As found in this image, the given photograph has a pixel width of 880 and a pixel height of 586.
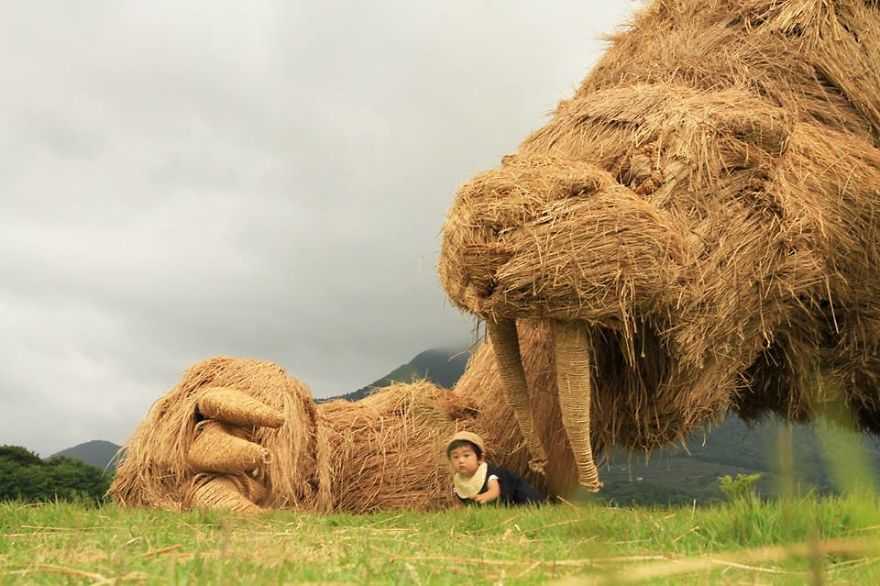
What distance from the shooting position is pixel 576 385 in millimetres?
3914

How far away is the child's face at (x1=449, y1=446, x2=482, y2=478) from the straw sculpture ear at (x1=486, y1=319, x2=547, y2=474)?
0.28 metres

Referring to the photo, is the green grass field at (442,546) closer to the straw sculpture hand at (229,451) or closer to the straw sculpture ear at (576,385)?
the straw sculpture hand at (229,451)

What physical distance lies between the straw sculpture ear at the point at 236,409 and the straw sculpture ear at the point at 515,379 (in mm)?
1089

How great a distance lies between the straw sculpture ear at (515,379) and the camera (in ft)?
13.7

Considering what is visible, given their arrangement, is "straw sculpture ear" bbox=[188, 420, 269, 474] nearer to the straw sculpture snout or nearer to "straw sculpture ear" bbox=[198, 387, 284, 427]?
"straw sculpture ear" bbox=[198, 387, 284, 427]

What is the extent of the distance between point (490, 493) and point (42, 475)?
382cm

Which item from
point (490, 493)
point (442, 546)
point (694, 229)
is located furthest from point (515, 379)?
point (442, 546)

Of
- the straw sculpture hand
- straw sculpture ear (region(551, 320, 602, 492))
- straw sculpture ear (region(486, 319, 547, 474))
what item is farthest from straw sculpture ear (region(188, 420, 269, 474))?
straw sculpture ear (region(551, 320, 602, 492))

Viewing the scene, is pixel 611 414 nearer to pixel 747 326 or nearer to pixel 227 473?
pixel 747 326

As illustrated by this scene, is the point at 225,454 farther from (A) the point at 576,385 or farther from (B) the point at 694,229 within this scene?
(B) the point at 694,229

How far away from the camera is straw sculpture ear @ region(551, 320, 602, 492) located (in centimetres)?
384

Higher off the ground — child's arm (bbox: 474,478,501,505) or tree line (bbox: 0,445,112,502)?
tree line (bbox: 0,445,112,502)

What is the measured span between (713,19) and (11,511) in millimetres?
4852

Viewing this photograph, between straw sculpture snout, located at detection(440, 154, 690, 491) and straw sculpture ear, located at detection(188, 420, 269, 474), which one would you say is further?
straw sculpture ear, located at detection(188, 420, 269, 474)
